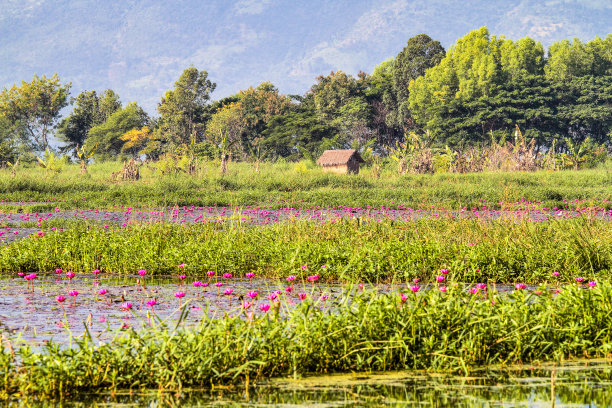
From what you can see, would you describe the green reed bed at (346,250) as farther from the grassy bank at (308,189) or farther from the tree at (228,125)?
the tree at (228,125)

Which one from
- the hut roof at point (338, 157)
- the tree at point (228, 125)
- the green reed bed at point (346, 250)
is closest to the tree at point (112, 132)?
the tree at point (228, 125)

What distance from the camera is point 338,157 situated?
4131 centimetres

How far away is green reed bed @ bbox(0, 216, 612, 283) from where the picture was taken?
8.95 metres

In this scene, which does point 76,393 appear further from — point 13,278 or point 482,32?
point 482,32

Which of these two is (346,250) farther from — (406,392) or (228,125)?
(228,125)

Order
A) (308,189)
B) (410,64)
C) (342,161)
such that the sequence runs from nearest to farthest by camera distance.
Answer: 1. (308,189)
2. (342,161)
3. (410,64)

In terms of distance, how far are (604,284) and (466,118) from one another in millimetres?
50193

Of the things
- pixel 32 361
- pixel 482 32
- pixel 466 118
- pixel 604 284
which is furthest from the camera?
pixel 482 32

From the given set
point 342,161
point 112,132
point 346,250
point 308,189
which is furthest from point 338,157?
point 112,132

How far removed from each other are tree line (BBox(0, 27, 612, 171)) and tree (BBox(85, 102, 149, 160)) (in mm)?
135

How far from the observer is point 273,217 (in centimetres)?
1848

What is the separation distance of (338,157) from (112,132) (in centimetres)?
3282

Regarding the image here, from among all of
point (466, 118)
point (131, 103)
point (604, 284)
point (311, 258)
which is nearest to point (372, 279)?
point (311, 258)

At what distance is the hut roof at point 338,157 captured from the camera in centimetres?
4066
